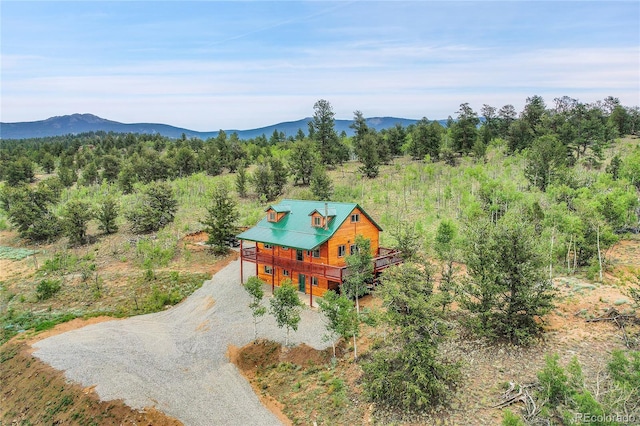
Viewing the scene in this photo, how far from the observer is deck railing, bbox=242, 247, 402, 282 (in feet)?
79.7

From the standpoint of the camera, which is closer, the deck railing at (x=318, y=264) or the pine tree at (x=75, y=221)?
Answer: the deck railing at (x=318, y=264)

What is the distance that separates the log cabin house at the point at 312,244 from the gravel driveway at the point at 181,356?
2.16 meters

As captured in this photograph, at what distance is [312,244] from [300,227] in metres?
3.18

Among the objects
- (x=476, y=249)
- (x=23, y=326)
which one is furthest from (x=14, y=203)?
(x=476, y=249)

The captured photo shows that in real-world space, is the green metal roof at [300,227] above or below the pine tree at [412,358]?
above

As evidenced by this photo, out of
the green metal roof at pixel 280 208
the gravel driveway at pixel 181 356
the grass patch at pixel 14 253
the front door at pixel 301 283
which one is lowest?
the gravel driveway at pixel 181 356

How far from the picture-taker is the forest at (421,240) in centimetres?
1501

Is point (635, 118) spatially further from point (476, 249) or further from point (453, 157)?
point (476, 249)

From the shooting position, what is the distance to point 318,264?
982 inches

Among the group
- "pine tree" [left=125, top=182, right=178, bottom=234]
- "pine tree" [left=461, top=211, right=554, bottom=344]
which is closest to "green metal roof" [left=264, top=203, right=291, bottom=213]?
"pine tree" [left=461, top=211, right=554, bottom=344]

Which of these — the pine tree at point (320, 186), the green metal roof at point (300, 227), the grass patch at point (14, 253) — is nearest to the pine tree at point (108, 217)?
the grass patch at point (14, 253)

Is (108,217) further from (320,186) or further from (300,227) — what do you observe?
(300,227)

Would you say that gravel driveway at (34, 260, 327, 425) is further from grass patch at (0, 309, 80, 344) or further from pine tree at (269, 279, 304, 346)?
grass patch at (0, 309, 80, 344)

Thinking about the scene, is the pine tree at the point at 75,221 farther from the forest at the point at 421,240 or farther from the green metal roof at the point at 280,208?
the green metal roof at the point at 280,208
